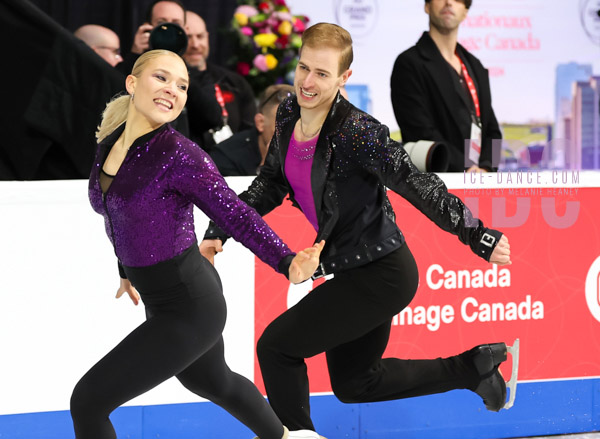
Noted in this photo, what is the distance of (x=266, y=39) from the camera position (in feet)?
18.4

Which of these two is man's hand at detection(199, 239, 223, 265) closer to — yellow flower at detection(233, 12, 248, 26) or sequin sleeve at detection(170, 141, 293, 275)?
sequin sleeve at detection(170, 141, 293, 275)

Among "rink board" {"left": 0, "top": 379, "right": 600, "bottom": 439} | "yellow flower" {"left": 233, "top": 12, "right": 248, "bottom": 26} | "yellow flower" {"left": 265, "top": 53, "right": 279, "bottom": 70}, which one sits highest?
"yellow flower" {"left": 233, "top": 12, "right": 248, "bottom": 26}

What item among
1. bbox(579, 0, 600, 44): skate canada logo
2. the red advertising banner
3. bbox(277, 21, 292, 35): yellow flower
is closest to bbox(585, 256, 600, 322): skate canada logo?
the red advertising banner

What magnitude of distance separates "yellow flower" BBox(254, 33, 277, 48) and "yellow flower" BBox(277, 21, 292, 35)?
0.06m

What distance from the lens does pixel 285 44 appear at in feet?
18.5

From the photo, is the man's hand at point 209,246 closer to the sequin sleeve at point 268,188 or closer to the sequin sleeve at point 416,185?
the sequin sleeve at point 268,188

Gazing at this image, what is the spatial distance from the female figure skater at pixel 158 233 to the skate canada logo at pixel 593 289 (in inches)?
71.0

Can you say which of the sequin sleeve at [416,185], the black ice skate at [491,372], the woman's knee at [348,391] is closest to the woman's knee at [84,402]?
the woman's knee at [348,391]

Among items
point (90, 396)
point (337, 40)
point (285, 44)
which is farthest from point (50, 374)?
point (285, 44)

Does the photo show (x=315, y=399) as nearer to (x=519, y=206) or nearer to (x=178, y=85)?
(x=519, y=206)

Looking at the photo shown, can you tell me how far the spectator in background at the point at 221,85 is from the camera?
14.6ft

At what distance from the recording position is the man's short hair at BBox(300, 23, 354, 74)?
2680 mm

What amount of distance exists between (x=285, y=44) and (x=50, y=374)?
3000mm

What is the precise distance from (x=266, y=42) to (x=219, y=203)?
3.33 m
